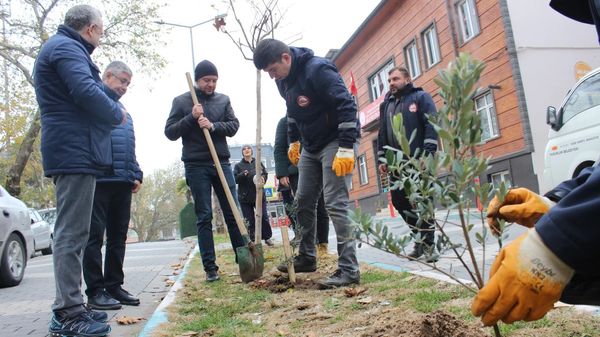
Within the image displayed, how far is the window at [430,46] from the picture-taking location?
17.5 meters

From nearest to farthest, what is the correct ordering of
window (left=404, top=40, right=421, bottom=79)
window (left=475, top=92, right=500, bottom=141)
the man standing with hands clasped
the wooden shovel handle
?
the man standing with hands clasped → the wooden shovel handle → window (left=475, top=92, right=500, bottom=141) → window (left=404, top=40, right=421, bottom=79)

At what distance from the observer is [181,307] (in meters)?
3.74

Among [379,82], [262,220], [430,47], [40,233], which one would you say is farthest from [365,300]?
[379,82]

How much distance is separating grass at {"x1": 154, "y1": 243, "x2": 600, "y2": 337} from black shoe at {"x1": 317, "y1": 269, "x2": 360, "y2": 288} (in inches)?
3.1

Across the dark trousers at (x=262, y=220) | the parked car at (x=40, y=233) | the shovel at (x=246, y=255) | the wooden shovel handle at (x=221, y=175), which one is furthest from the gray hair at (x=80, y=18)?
the parked car at (x=40, y=233)

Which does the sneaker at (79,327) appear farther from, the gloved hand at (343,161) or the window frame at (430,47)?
the window frame at (430,47)

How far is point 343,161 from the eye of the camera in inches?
157

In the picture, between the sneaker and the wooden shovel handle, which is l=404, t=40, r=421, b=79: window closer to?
the wooden shovel handle

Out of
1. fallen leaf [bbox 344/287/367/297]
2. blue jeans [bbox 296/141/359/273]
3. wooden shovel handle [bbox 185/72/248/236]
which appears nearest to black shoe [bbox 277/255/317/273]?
blue jeans [bbox 296/141/359/273]

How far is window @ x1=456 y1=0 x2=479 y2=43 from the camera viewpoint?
15.5 metres

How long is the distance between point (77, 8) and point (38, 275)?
5.69 metres

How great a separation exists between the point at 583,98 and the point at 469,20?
1021cm

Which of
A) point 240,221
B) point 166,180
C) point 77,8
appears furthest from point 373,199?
point 166,180

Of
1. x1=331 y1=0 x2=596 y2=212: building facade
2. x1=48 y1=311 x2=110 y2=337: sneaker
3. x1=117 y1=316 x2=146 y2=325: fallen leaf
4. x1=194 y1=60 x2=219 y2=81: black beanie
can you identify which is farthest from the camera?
x1=331 y1=0 x2=596 y2=212: building facade
